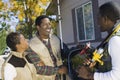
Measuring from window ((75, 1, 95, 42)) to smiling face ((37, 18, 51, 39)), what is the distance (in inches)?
329

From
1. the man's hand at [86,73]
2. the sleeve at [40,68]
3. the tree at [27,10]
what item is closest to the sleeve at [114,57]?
the man's hand at [86,73]

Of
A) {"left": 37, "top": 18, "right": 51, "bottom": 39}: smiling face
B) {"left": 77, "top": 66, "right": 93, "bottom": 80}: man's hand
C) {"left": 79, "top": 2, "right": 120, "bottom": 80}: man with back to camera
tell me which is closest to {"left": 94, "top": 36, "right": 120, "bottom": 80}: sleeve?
{"left": 79, "top": 2, "right": 120, "bottom": 80}: man with back to camera

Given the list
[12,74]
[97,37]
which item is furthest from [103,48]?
[97,37]

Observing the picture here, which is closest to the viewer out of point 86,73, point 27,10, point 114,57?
point 114,57

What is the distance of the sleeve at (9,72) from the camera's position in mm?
3732

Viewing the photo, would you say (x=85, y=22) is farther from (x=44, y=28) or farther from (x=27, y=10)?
(x=44, y=28)

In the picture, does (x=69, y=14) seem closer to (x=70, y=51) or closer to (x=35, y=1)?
(x=35, y=1)

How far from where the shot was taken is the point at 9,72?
375 cm

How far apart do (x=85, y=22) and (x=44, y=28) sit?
953 cm

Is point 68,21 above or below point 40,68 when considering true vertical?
above

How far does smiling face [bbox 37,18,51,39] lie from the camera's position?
417 centimetres

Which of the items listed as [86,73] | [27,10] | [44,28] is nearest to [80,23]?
[27,10]

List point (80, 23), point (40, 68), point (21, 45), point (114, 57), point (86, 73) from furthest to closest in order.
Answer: point (80, 23), point (40, 68), point (21, 45), point (86, 73), point (114, 57)

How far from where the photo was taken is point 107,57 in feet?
9.17
